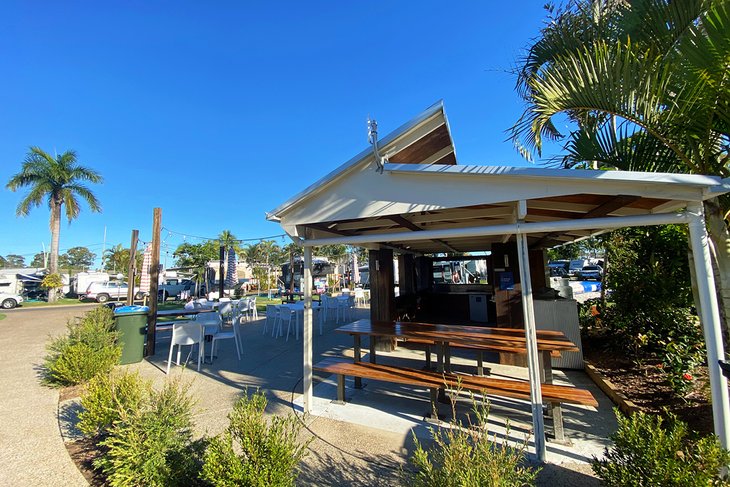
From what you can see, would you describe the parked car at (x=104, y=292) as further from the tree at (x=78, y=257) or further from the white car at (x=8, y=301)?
the tree at (x=78, y=257)

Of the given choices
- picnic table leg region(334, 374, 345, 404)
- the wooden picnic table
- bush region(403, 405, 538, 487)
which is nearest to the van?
the wooden picnic table

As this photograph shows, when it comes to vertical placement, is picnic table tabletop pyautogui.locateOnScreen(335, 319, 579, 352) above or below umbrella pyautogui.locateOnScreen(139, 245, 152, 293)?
below

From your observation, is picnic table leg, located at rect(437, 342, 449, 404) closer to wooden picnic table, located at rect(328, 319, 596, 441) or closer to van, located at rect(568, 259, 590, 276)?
wooden picnic table, located at rect(328, 319, 596, 441)

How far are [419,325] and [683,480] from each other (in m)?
3.81

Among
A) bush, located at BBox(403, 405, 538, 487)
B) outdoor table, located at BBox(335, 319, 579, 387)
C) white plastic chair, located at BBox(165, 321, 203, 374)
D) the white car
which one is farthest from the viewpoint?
the white car

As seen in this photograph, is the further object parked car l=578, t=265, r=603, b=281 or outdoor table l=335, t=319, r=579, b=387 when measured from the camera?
parked car l=578, t=265, r=603, b=281

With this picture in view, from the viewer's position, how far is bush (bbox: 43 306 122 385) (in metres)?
4.96

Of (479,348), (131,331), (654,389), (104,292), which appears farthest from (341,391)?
(104,292)

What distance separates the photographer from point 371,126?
333 cm

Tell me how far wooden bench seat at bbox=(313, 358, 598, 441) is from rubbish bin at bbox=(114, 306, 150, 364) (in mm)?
4911

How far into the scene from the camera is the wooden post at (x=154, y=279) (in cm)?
715

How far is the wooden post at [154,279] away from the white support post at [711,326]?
8.77m

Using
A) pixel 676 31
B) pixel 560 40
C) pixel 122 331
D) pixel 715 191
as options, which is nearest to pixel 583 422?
pixel 715 191

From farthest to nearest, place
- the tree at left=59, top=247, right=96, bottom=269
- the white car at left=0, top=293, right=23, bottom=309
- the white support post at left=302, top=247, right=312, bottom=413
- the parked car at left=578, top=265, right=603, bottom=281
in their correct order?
the tree at left=59, top=247, right=96, bottom=269 < the parked car at left=578, top=265, right=603, bottom=281 < the white car at left=0, top=293, right=23, bottom=309 < the white support post at left=302, top=247, right=312, bottom=413
